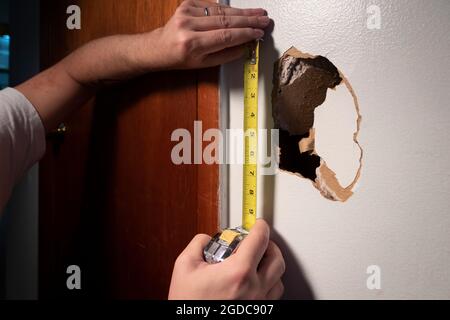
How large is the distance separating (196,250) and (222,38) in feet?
1.64

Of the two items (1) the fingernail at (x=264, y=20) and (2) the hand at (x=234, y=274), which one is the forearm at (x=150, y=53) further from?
(2) the hand at (x=234, y=274)

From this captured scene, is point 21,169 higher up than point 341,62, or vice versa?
point 341,62

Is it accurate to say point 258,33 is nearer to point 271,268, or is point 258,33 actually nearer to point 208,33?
point 208,33

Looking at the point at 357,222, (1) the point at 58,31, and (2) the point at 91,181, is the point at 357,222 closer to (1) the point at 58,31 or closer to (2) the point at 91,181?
(2) the point at 91,181

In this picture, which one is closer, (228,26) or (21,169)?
(228,26)

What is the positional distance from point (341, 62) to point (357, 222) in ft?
1.24

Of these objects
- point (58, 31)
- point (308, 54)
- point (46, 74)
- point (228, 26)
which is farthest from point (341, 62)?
point (58, 31)

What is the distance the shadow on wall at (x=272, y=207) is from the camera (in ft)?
2.50

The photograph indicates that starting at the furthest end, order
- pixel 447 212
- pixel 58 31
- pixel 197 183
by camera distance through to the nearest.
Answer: pixel 58 31, pixel 197 183, pixel 447 212

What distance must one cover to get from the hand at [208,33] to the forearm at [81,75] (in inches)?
5.0

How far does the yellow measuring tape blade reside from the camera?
756mm

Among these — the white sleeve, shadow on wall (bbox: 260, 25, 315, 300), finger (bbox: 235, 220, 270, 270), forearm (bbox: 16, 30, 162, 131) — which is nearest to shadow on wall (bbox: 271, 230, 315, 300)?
shadow on wall (bbox: 260, 25, 315, 300)

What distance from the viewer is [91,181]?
45.1 inches

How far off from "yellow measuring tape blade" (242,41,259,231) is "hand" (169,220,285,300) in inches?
3.2
